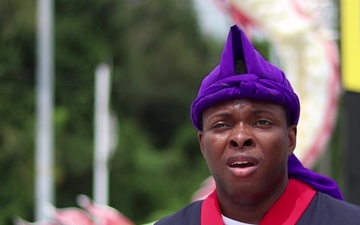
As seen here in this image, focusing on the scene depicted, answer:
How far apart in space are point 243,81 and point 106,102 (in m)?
12.4

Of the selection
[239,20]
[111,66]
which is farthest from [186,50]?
[239,20]

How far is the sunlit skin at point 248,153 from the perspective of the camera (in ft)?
6.95

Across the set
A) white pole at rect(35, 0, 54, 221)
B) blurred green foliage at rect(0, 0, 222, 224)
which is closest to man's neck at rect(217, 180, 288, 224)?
white pole at rect(35, 0, 54, 221)

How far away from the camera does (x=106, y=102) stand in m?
14.5

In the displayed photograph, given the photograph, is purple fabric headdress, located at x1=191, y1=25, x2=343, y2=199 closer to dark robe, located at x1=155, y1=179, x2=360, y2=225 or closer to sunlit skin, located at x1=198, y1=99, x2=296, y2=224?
sunlit skin, located at x1=198, y1=99, x2=296, y2=224

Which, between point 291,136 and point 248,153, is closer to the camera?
point 248,153

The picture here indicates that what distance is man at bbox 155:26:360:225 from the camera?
2127 mm

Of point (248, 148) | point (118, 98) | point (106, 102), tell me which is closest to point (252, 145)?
point (248, 148)

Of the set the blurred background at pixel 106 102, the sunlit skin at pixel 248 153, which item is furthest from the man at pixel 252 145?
the blurred background at pixel 106 102

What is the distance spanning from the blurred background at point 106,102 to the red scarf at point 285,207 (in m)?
9.91

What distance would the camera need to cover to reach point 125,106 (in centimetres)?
2417

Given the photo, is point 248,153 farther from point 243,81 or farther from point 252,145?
point 243,81

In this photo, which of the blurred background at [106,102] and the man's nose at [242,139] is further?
the blurred background at [106,102]

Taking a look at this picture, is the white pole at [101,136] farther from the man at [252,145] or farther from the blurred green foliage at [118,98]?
the man at [252,145]
